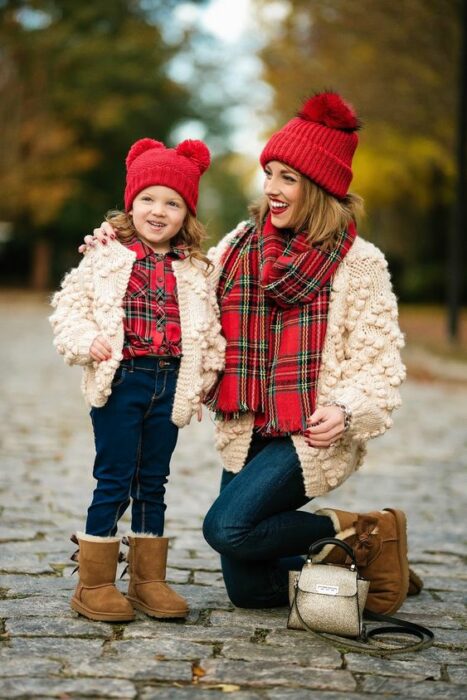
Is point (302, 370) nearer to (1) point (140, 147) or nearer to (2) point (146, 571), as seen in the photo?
(2) point (146, 571)

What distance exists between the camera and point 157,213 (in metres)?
3.68

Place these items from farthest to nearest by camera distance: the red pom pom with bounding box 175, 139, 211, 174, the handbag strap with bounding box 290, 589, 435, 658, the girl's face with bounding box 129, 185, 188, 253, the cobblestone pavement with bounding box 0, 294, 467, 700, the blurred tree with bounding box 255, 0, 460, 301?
the blurred tree with bounding box 255, 0, 460, 301, the red pom pom with bounding box 175, 139, 211, 174, the girl's face with bounding box 129, 185, 188, 253, the handbag strap with bounding box 290, 589, 435, 658, the cobblestone pavement with bounding box 0, 294, 467, 700

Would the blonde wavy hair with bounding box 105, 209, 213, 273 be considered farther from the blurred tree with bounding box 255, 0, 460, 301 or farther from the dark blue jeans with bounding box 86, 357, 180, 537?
the blurred tree with bounding box 255, 0, 460, 301

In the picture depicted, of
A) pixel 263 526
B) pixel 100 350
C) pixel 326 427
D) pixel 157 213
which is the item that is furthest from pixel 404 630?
pixel 157 213

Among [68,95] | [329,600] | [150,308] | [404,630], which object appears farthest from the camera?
[68,95]

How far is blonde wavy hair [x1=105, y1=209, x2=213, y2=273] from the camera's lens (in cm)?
376

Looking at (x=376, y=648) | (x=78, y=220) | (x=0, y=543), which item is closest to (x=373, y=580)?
(x=376, y=648)

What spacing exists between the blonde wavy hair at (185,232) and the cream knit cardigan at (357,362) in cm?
53

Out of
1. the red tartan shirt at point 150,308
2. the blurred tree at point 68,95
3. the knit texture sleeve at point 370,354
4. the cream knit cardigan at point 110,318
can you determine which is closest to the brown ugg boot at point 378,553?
the knit texture sleeve at point 370,354

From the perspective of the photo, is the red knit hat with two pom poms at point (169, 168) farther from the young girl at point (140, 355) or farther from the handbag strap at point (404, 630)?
the handbag strap at point (404, 630)

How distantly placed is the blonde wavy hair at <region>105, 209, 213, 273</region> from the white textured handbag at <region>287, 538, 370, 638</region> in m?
1.20

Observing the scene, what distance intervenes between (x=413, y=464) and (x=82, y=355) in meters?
4.21

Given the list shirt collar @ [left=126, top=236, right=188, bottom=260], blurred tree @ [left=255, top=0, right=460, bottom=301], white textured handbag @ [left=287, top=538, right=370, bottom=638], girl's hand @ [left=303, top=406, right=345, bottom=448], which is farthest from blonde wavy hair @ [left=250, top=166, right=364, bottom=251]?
blurred tree @ [left=255, top=0, right=460, bottom=301]

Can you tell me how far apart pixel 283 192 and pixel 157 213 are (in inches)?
19.9
